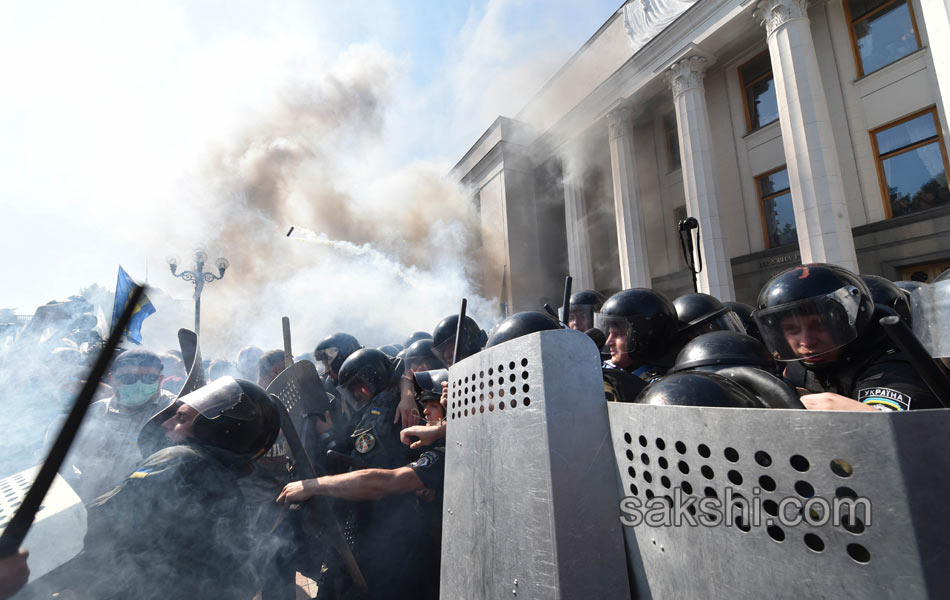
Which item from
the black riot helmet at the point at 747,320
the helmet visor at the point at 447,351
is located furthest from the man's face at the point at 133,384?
the black riot helmet at the point at 747,320

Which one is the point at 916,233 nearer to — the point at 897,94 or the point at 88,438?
the point at 897,94

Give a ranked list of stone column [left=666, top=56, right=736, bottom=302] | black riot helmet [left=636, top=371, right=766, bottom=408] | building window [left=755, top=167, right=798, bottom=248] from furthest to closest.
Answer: building window [left=755, top=167, right=798, bottom=248] < stone column [left=666, top=56, right=736, bottom=302] < black riot helmet [left=636, top=371, right=766, bottom=408]

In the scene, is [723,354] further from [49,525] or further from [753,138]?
[753,138]

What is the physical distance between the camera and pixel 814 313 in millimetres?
2355

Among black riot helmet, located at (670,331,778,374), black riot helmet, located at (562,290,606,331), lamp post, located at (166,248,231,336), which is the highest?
lamp post, located at (166,248,231,336)

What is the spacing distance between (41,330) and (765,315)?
5115 millimetres

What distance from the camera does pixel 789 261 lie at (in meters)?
10.9

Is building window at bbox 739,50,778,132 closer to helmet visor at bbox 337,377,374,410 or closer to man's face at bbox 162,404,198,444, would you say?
helmet visor at bbox 337,377,374,410

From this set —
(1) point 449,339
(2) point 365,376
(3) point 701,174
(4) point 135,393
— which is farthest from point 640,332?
(3) point 701,174

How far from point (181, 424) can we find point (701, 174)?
12549mm

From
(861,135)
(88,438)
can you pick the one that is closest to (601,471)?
(88,438)

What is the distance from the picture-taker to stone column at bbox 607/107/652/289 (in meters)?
13.4

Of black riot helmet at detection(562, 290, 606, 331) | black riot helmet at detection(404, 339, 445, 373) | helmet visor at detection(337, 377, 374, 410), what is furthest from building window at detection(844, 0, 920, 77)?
helmet visor at detection(337, 377, 374, 410)

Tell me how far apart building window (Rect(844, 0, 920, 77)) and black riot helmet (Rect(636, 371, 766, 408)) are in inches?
505
